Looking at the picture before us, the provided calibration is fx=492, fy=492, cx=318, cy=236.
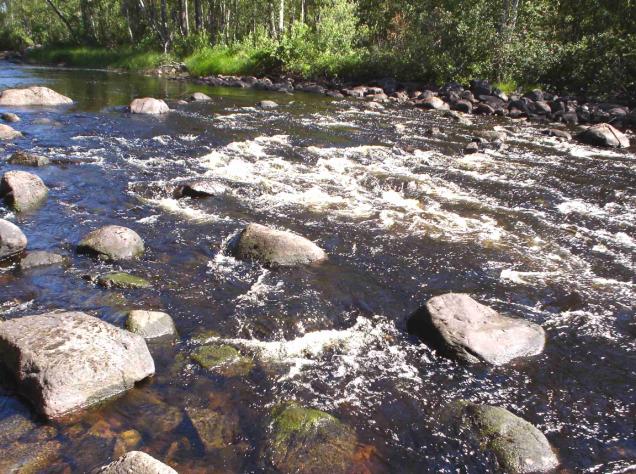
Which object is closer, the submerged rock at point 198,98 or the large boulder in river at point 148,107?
the large boulder in river at point 148,107

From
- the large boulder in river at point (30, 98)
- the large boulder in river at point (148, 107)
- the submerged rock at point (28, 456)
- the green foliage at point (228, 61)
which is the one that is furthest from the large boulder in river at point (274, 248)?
the green foliage at point (228, 61)

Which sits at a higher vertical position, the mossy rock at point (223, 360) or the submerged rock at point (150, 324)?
the submerged rock at point (150, 324)

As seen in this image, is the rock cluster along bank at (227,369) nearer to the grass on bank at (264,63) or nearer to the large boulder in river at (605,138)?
the large boulder in river at (605,138)

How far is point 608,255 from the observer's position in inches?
323

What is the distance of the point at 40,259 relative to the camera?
22.4 ft

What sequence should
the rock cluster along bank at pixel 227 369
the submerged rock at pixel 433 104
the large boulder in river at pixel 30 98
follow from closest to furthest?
the rock cluster along bank at pixel 227 369, the large boulder in river at pixel 30 98, the submerged rock at pixel 433 104

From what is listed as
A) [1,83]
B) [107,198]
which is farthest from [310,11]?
[107,198]

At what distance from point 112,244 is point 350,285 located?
3482mm

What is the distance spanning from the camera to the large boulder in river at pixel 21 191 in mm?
8672

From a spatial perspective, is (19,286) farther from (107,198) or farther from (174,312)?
(107,198)

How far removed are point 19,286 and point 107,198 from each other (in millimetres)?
3609

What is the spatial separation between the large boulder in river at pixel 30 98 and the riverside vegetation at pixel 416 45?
17.1 meters

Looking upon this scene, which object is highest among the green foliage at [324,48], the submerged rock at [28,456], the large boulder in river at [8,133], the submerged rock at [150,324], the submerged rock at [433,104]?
the green foliage at [324,48]

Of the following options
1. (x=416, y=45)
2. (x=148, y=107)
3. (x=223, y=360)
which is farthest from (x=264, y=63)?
(x=223, y=360)
